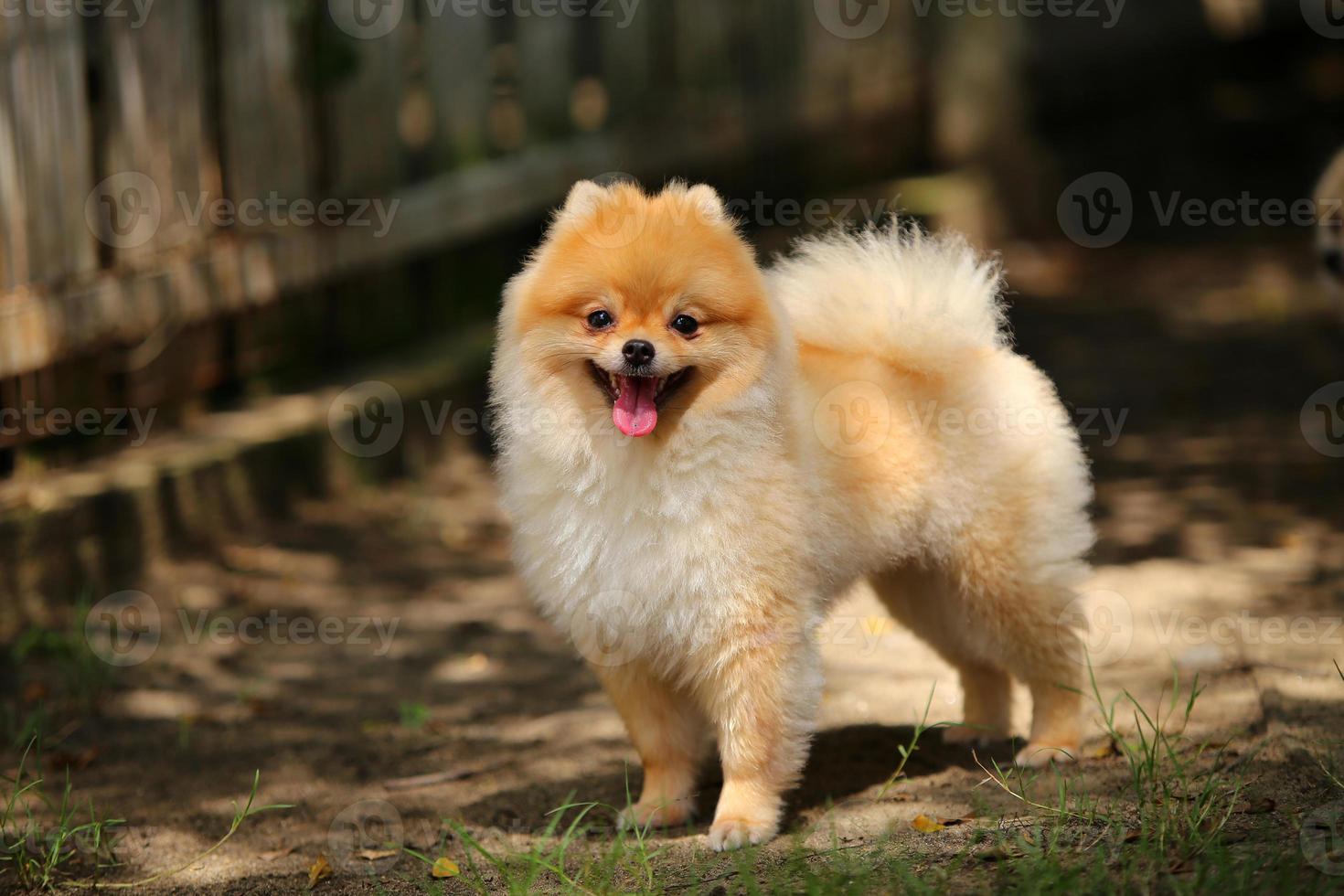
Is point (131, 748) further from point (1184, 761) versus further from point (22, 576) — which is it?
point (1184, 761)

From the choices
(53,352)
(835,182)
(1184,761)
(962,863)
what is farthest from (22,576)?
(835,182)

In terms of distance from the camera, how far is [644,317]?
11.0 ft

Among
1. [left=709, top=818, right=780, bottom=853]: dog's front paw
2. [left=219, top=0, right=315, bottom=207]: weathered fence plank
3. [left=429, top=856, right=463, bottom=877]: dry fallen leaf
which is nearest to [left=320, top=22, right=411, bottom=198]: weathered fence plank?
[left=219, top=0, right=315, bottom=207]: weathered fence plank

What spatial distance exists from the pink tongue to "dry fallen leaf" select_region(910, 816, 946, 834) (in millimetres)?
1156

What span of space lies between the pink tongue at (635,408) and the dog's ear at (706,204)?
18.7 inches

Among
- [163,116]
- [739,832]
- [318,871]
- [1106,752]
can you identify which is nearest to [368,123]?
[163,116]

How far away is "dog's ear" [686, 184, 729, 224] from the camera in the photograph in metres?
3.56

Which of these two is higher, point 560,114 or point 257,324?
point 560,114

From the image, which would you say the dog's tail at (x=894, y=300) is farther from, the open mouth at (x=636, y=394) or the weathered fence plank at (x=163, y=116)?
the weathered fence plank at (x=163, y=116)

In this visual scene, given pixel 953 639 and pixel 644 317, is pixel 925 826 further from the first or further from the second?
Answer: pixel 644 317

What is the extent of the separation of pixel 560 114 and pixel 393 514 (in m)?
2.41

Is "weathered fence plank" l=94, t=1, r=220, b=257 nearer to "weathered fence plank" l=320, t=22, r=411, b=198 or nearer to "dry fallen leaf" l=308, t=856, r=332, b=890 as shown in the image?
"weathered fence plank" l=320, t=22, r=411, b=198

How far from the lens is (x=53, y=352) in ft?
17.0

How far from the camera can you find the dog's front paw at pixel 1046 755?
3982 millimetres
